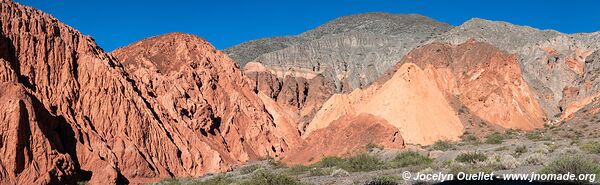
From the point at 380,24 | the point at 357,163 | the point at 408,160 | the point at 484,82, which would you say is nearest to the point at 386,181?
the point at 408,160

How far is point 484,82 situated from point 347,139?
29.9 meters

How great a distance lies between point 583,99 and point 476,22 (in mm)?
39989

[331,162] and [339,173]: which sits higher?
[331,162]

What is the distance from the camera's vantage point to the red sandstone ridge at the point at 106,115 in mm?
31000

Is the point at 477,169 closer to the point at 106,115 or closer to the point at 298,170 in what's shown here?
the point at 298,170

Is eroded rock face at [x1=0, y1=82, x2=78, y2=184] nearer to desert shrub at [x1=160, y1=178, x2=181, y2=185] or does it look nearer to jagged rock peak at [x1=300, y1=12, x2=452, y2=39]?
desert shrub at [x1=160, y1=178, x2=181, y2=185]

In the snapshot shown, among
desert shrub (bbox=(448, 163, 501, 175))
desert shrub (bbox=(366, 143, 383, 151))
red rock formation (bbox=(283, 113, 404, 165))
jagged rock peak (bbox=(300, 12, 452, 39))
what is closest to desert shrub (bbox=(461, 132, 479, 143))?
red rock formation (bbox=(283, 113, 404, 165))

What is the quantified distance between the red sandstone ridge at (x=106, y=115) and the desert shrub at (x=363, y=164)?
11.2 meters

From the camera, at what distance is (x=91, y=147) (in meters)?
35.9

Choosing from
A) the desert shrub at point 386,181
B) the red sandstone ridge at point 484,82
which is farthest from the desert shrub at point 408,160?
the red sandstone ridge at point 484,82

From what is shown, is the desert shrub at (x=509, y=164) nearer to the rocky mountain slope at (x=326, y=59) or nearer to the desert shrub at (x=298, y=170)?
the desert shrub at (x=298, y=170)

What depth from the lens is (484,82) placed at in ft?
221

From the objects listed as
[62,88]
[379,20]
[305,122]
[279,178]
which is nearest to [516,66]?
[305,122]

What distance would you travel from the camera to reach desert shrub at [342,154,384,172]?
1291 inches
